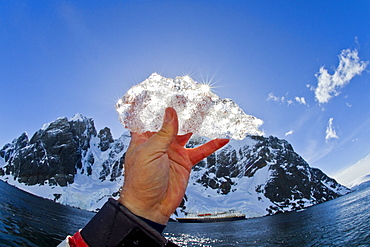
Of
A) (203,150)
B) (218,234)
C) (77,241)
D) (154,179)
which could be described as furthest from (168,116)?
(218,234)

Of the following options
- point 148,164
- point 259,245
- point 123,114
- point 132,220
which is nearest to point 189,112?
point 123,114

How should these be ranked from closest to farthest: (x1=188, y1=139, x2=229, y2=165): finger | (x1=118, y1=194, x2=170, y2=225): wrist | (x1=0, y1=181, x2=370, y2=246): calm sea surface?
1. (x1=118, y1=194, x2=170, y2=225): wrist
2. (x1=188, y1=139, x2=229, y2=165): finger
3. (x1=0, y1=181, x2=370, y2=246): calm sea surface

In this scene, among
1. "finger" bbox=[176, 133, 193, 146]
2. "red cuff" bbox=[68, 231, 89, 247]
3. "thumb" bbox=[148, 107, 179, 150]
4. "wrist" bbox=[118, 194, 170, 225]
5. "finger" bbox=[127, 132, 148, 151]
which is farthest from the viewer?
"finger" bbox=[176, 133, 193, 146]

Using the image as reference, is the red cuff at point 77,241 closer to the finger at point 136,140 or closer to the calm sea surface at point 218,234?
the finger at point 136,140

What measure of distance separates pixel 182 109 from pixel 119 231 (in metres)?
2.33

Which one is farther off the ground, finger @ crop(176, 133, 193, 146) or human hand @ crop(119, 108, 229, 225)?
finger @ crop(176, 133, 193, 146)

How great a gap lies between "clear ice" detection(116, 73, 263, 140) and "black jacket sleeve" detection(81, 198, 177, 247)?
1.69 metres

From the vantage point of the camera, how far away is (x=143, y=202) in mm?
2521

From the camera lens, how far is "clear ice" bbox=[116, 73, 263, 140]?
12.6ft

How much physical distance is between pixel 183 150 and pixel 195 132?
651 mm

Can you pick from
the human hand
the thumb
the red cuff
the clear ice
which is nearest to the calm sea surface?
the clear ice

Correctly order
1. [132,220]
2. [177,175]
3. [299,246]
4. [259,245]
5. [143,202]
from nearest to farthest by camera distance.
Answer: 1. [132,220]
2. [143,202]
3. [177,175]
4. [299,246]
5. [259,245]

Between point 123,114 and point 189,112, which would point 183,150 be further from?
point 123,114

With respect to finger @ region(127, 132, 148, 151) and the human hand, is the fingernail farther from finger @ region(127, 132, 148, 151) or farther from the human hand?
finger @ region(127, 132, 148, 151)
